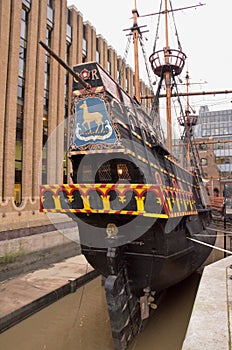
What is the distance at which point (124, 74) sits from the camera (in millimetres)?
A: 22562

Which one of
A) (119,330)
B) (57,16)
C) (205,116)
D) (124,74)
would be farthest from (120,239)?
(205,116)

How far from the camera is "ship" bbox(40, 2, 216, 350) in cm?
532

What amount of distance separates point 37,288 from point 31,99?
28.0ft

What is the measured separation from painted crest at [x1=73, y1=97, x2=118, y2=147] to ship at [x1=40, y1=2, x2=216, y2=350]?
0.8 inches

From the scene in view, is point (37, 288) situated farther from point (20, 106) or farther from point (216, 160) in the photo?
point (216, 160)

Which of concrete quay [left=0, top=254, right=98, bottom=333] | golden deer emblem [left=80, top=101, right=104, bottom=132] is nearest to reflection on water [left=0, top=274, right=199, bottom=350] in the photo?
concrete quay [left=0, top=254, right=98, bottom=333]

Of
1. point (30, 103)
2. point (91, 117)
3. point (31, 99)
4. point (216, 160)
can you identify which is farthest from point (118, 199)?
point (216, 160)

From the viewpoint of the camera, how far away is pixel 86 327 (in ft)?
21.9

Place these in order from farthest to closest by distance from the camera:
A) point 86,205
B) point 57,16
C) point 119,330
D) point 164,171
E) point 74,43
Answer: point 74,43 < point 57,16 < point 164,171 < point 86,205 < point 119,330

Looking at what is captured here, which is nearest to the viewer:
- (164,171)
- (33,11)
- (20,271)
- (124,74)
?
(164,171)

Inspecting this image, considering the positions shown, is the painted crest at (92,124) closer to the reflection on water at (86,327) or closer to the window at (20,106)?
the reflection on water at (86,327)

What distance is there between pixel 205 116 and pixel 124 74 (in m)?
49.6

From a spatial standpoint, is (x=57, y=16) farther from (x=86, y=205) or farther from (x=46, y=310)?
(x=46, y=310)

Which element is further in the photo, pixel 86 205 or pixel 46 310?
pixel 46 310
